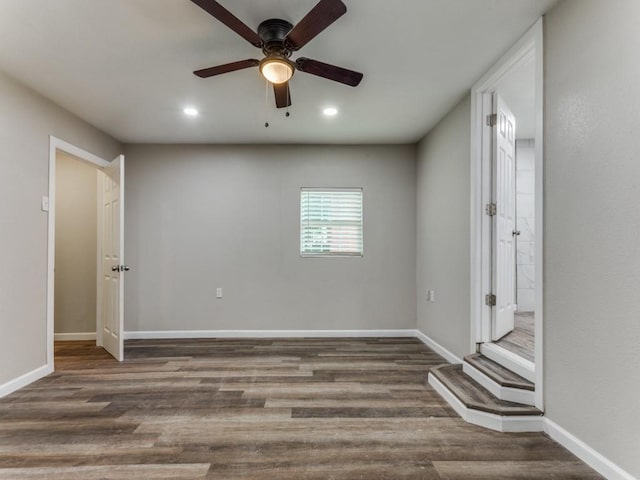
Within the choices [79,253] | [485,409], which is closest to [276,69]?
[485,409]

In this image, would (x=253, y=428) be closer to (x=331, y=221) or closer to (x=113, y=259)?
(x=113, y=259)

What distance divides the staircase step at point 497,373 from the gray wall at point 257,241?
1.66 m

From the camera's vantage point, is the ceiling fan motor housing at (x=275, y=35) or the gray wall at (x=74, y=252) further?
the gray wall at (x=74, y=252)

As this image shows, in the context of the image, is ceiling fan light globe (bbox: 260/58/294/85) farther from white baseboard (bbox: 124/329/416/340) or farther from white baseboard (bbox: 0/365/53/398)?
white baseboard (bbox: 124/329/416/340)

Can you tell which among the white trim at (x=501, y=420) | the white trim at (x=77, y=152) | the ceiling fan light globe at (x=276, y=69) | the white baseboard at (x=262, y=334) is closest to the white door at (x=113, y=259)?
the white trim at (x=77, y=152)

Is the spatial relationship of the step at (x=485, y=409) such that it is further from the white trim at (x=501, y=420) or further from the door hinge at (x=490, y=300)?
the door hinge at (x=490, y=300)

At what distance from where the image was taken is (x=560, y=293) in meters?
1.90

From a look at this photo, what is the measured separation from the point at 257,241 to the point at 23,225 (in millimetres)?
2251

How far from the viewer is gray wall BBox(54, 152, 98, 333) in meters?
4.19

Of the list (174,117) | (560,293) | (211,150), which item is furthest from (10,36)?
(560,293)

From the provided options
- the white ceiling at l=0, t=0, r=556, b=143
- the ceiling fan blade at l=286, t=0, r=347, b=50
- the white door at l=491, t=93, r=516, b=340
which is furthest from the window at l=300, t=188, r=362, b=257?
the ceiling fan blade at l=286, t=0, r=347, b=50

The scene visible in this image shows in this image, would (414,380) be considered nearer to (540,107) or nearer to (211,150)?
(540,107)

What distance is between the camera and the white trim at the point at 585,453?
1566mm

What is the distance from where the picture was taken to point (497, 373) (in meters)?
2.39
